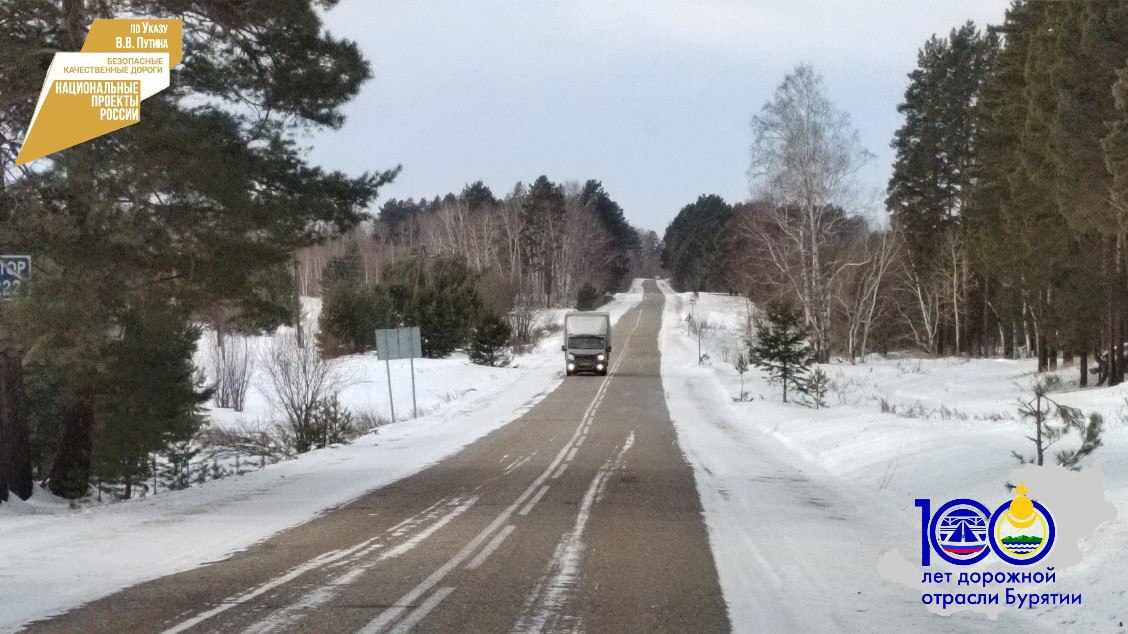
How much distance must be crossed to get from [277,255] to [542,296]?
87.4 metres

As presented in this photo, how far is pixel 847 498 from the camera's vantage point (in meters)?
14.3

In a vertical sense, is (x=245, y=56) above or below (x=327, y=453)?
above

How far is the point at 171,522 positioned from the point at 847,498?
9.09m

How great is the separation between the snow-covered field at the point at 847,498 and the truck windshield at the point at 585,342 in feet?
47.1

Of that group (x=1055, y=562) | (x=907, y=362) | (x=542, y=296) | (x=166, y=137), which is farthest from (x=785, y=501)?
(x=542, y=296)

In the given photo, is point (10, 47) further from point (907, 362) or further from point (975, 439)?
point (907, 362)

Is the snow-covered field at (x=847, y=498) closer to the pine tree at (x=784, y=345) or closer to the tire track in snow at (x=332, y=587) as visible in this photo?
the pine tree at (x=784, y=345)

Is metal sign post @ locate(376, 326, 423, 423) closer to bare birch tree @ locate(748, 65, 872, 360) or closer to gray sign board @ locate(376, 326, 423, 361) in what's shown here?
gray sign board @ locate(376, 326, 423, 361)

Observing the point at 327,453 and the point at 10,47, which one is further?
the point at 327,453

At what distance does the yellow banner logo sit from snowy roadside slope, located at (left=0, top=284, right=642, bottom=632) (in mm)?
4902

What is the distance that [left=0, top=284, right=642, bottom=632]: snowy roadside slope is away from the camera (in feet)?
27.1

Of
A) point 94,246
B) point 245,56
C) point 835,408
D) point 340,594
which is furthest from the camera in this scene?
point 835,408

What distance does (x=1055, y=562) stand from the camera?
8.64 metres

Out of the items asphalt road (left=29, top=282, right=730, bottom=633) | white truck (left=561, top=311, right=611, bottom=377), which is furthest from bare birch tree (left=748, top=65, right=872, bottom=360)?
asphalt road (left=29, top=282, right=730, bottom=633)
